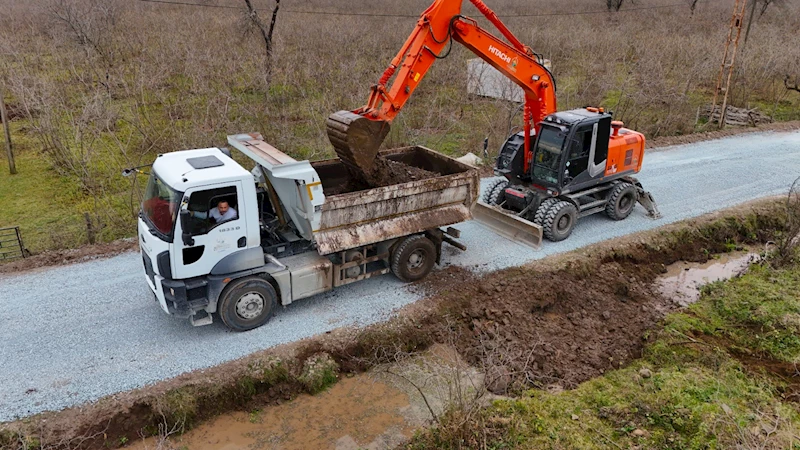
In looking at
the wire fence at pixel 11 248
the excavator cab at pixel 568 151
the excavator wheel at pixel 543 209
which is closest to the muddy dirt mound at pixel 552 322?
the excavator wheel at pixel 543 209

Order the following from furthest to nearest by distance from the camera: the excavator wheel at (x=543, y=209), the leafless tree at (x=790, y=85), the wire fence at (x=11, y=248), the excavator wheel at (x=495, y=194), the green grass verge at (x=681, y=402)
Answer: the leafless tree at (x=790, y=85) < the excavator wheel at (x=495, y=194) < the excavator wheel at (x=543, y=209) < the wire fence at (x=11, y=248) < the green grass verge at (x=681, y=402)

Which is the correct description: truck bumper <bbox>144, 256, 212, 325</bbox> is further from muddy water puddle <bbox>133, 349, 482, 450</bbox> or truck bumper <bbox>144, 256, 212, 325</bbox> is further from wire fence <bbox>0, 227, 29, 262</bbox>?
wire fence <bbox>0, 227, 29, 262</bbox>

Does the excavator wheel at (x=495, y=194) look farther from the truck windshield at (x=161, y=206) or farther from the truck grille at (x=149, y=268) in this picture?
the truck grille at (x=149, y=268)

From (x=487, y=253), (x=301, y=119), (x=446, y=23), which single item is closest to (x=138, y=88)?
(x=301, y=119)

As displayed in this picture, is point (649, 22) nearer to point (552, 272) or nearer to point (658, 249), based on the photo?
point (658, 249)

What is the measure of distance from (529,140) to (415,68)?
10.5ft

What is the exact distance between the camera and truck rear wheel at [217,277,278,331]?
7.43 metres

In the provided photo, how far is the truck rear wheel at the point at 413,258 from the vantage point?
8734 millimetres

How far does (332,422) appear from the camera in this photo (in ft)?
21.4

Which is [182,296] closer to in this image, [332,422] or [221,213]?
[221,213]

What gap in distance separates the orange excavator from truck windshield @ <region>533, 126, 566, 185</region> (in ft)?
0.06

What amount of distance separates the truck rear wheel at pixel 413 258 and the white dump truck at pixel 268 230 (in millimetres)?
18

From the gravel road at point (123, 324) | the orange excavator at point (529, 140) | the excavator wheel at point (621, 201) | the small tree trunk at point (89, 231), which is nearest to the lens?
the gravel road at point (123, 324)

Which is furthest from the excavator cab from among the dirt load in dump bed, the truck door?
the truck door
